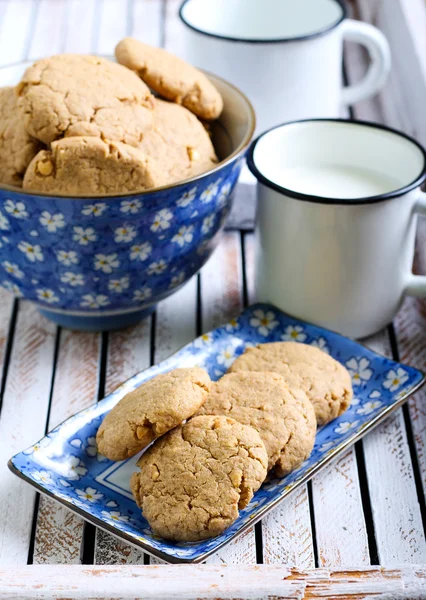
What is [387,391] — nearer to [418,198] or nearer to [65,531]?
[418,198]

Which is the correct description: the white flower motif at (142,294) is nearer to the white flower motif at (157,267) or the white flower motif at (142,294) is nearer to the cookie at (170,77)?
the white flower motif at (157,267)

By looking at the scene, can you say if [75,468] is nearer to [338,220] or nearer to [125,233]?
[125,233]

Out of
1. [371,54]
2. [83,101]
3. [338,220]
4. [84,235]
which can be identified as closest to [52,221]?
[84,235]

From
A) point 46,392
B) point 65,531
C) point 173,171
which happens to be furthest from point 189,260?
point 65,531

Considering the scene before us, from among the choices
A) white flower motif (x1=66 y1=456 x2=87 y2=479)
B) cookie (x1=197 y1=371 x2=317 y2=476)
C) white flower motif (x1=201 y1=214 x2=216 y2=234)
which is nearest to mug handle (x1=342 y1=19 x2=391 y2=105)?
white flower motif (x1=201 y1=214 x2=216 y2=234)

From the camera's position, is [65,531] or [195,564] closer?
[195,564]
